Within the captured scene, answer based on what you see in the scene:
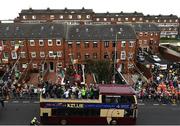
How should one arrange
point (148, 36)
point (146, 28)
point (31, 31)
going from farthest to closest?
point (146, 28)
point (148, 36)
point (31, 31)

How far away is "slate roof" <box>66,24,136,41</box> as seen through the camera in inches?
1946

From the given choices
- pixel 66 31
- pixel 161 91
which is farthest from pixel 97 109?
pixel 66 31

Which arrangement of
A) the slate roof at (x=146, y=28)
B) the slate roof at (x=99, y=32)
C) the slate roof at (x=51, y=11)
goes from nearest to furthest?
the slate roof at (x=99, y=32) → the slate roof at (x=146, y=28) → the slate roof at (x=51, y=11)

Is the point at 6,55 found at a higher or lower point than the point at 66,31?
lower

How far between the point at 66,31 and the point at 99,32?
648 centimetres

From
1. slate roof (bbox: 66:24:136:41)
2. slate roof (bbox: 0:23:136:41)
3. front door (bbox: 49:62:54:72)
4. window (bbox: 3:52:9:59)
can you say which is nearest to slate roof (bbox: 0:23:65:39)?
slate roof (bbox: 0:23:136:41)

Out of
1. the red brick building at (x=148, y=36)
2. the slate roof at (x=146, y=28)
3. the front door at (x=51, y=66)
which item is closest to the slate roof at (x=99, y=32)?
the front door at (x=51, y=66)

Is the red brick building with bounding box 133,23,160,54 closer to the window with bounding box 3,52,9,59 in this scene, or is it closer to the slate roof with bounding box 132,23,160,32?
the slate roof with bounding box 132,23,160,32

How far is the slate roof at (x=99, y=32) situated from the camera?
49438mm

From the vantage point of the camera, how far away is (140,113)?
2858cm

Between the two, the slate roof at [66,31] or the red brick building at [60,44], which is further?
the slate roof at [66,31]

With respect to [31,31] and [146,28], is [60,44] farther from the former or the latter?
[146,28]

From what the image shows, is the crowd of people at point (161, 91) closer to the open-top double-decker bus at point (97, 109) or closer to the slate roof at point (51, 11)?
the open-top double-decker bus at point (97, 109)

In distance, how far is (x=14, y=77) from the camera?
3938cm
